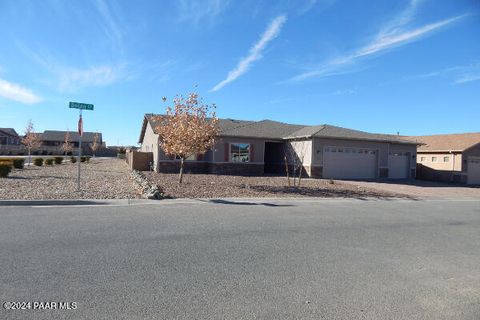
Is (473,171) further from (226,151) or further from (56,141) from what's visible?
(56,141)

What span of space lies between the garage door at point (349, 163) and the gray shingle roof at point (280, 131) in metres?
1.07

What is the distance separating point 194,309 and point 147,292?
740mm

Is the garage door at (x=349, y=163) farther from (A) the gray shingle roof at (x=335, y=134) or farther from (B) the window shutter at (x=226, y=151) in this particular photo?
(B) the window shutter at (x=226, y=151)

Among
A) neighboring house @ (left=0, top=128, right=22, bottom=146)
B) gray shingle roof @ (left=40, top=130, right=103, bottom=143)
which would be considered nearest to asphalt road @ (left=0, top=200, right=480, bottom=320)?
gray shingle roof @ (left=40, top=130, right=103, bottom=143)

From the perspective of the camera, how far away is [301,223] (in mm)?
9562

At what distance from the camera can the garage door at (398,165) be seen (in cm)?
2881

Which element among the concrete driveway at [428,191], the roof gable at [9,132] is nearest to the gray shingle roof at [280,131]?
the concrete driveway at [428,191]

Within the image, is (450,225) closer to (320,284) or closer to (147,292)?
(320,284)

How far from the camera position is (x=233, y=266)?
18.7 feet

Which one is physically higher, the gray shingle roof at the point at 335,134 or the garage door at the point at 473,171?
the gray shingle roof at the point at 335,134

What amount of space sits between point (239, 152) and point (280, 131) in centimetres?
489

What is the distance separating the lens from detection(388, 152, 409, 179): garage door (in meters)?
28.8

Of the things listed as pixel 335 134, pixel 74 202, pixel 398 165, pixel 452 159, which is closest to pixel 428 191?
pixel 335 134

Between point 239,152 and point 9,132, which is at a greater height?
point 9,132
